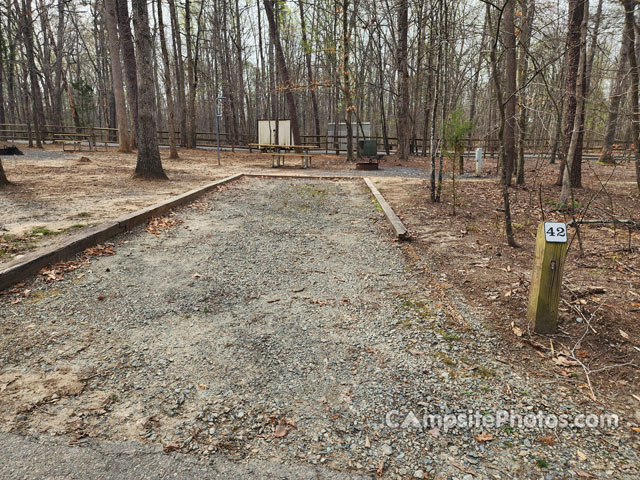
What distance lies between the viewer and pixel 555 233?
2656mm

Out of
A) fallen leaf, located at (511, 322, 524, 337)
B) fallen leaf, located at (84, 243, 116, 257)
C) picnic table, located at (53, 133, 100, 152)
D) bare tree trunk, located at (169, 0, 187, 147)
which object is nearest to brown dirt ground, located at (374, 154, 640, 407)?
fallen leaf, located at (511, 322, 524, 337)

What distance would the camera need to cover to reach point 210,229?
5793 mm

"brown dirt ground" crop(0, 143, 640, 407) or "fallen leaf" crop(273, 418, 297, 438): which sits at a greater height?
"brown dirt ground" crop(0, 143, 640, 407)

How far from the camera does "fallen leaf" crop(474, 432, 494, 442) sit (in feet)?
6.19

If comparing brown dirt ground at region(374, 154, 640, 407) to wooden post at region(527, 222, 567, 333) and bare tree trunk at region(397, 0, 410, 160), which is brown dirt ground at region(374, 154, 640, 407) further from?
bare tree trunk at region(397, 0, 410, 160)

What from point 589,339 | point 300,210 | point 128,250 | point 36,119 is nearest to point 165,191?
point 300,210

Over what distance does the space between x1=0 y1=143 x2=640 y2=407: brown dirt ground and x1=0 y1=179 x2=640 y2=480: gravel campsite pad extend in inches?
11.5

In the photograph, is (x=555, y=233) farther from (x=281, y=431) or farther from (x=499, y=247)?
(x=499, y=247)

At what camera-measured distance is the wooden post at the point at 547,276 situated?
2.66 metres

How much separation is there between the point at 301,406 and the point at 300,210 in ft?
18.1

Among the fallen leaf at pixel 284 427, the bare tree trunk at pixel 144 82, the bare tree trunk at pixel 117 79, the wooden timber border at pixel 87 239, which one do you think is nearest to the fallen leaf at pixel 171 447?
the fallen leaf at pixel 284 427

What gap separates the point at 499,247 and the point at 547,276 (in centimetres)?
233

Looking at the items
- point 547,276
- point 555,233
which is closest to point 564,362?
point 547,276

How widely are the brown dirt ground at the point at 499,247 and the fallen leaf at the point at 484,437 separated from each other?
74 centimetres
